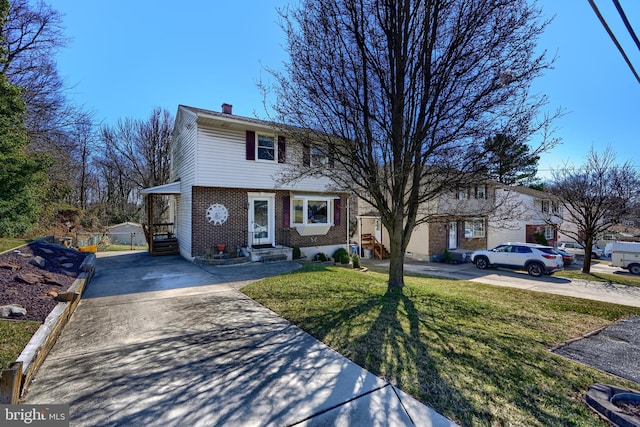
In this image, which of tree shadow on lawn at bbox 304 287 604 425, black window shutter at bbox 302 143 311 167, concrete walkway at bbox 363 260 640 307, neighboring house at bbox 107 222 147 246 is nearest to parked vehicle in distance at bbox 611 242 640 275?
concrete walkway at bbox 363 260 640 307

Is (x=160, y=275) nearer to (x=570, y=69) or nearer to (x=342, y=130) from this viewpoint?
(x=342, y=130)

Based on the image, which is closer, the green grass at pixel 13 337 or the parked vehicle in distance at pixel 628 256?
the green grass at pixel 13 337

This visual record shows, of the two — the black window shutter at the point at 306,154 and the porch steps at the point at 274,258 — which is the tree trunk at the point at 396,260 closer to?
the black window shutter at the point at 306,154

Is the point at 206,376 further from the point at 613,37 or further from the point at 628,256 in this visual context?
the point at 628,256

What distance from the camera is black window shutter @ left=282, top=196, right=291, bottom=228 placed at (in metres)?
13.1

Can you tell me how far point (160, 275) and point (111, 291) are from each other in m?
1.95

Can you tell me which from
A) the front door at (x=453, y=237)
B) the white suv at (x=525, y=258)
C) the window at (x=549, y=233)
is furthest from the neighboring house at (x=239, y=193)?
the window at (x=549, y=233)

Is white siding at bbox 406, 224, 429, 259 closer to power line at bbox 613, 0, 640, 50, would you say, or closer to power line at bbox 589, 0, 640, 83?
power line at bbox 589, 0, 640, 83

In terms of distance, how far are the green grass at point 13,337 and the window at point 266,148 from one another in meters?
9.56

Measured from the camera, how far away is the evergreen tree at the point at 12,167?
686 centimetres

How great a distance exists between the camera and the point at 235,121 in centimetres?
1103

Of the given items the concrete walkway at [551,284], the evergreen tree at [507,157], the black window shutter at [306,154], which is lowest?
the concrete walkway at [551,284]

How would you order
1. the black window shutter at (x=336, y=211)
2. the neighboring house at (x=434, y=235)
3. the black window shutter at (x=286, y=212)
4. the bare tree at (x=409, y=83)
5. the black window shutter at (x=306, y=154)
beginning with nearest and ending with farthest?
the bare tree at (x=409, y=83) → the black window shutter at (x=306, y=154) → the black window shutter at (x=286, y=212) → the black window shutter at (x=336, y=211) → the neighboring house at (x=434, y=235)

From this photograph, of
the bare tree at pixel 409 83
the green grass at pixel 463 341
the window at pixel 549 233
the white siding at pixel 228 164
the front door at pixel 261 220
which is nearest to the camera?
the green grass at pixel 463 341
